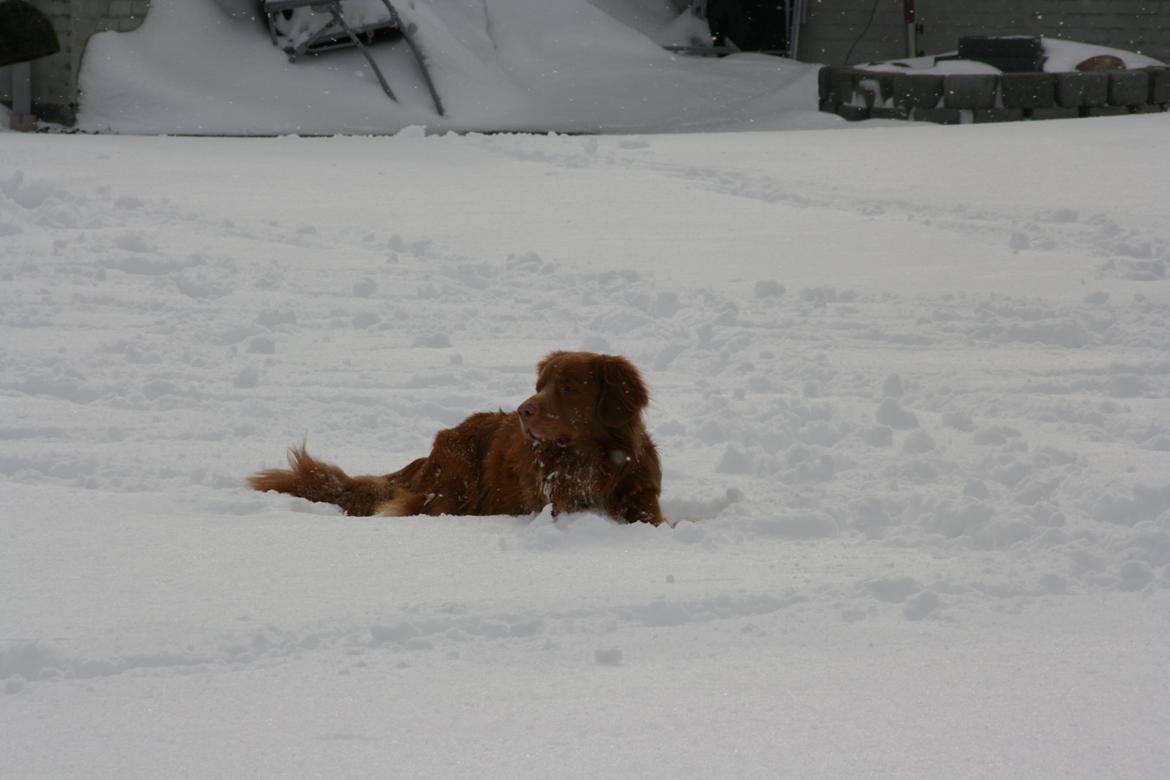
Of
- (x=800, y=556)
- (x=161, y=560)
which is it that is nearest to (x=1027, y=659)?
(x=800, y=556)

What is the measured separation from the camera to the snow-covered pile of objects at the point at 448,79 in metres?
13.7

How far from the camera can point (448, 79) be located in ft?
48.9

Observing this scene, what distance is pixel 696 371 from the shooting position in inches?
237

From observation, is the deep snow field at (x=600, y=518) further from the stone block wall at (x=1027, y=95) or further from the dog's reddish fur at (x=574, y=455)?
the stone block wall at (x=1027, y=95)

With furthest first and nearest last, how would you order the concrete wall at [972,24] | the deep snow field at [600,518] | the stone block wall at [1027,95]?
the concrete wall at [972,24]
the stone block wall at [1027,95]
the deep snow field at [600,518]

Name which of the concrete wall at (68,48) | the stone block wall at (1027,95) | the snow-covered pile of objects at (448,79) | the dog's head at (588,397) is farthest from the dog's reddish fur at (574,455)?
the concrete wall at (68,48)

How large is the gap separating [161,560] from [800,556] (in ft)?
5.17

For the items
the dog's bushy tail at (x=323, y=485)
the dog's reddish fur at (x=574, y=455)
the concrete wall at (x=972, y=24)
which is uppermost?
the concrete wall at (x=972, y=24)

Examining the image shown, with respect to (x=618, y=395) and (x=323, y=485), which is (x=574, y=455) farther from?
(x=323, y=485)

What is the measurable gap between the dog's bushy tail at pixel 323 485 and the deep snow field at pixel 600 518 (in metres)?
0.11

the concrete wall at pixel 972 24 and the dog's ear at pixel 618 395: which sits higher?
the concrete wall at pixel 972 24

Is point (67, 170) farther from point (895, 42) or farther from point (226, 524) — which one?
point (895, 42)

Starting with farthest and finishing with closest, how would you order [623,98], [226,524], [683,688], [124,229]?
[623,98] < [124,229] < [226,524] < [683,688]

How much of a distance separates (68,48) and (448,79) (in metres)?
3.63
